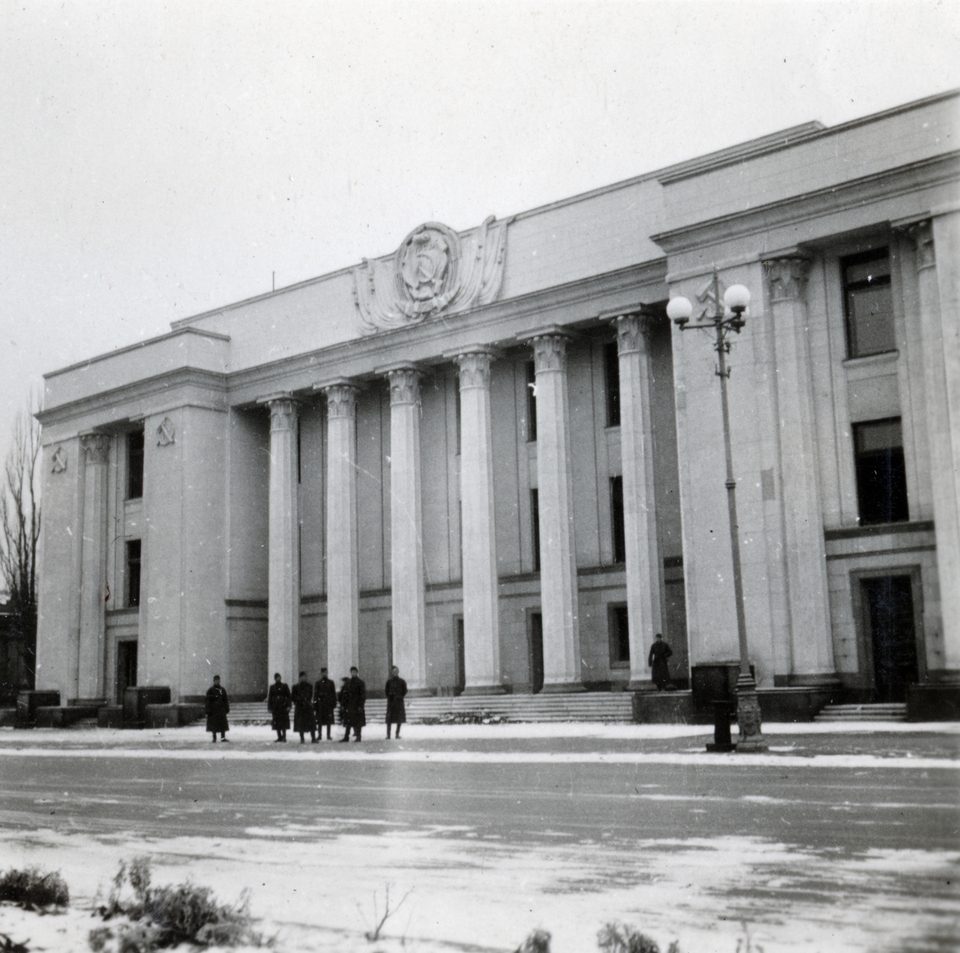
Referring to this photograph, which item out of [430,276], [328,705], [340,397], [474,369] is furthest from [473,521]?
[328,705]

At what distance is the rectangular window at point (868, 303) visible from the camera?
27.7 metres

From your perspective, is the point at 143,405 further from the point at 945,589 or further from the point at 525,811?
the point at 525,811

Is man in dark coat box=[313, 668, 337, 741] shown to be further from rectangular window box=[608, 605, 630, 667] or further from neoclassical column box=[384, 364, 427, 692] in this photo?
rectangular window box=[608, 605, 630, 667]

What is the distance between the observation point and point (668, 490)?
33.7 metres

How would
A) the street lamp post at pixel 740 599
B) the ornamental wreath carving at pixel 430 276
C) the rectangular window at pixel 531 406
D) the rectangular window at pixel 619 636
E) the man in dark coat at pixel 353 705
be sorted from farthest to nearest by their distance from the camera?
the rectangular window at pixel 531 406, the ornamental wreath carving at pixel 430 276, the rectangular window at pixel 619 636, the man in dark coat at pixel 353 705, the street lamp post at pixel 740 599

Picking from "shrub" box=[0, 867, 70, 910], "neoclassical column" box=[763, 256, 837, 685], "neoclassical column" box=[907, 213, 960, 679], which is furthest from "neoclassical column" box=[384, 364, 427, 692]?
"shrub" box=[0, 867, 70, 910]

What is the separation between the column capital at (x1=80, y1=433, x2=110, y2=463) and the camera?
1828 inches

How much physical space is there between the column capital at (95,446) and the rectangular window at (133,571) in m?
3.83

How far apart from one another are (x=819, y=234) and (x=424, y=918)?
969 inches

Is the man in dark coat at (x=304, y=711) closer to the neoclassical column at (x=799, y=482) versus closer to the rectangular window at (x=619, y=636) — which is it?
the neoclassical column at (x=799, y=482)

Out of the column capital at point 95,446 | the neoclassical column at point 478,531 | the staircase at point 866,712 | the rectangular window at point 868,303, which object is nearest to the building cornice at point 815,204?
the rectangular window at point 868,303

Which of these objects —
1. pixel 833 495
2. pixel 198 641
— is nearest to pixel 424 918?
pixel 833 495

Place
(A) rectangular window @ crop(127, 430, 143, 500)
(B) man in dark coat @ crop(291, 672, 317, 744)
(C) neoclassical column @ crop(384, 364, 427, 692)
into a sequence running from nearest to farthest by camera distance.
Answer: (B) man in dark coat @ crop(291, 672, 317, 744), (C) neoclassical column @ crop(384, 364, 427, 692), (A) rectangular window @ crop(127, 430, 143, 500)

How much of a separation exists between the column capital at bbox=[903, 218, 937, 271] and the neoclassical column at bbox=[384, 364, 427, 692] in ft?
56.5
